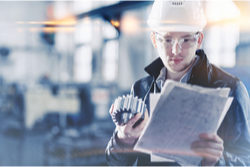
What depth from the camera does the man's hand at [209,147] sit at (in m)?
1.25

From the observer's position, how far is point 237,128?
125cm

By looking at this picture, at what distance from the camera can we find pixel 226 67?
1.31m

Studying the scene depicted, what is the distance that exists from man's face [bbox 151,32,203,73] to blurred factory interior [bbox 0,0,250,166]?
0.08m

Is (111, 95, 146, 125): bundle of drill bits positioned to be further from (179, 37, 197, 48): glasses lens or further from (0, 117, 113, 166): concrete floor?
(179, 37, 197, 48): glasses lens

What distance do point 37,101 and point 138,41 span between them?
75 centimetres

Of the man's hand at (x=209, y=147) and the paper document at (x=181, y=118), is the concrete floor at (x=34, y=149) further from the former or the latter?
the man's hand at (x=209, y=147)

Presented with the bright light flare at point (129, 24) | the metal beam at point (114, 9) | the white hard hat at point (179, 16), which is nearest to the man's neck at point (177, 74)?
the white hard hat at point (179, 16)

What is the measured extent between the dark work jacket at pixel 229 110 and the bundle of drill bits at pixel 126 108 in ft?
0.14

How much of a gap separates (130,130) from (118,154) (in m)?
0.20

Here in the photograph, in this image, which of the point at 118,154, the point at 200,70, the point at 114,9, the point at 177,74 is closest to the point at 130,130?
the point at 118,154

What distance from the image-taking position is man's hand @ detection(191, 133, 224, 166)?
1252 mm

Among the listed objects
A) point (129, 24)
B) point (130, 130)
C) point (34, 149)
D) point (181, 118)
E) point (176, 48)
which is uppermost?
point (129, 24)

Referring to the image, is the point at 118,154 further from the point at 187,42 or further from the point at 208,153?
the point at 187,42

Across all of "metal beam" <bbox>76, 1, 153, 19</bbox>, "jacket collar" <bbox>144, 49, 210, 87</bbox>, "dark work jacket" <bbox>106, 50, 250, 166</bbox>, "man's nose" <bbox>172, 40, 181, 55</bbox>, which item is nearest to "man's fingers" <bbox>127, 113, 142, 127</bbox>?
"dark work jacket" <bbox>106, 50, 250, 166</bbox>
